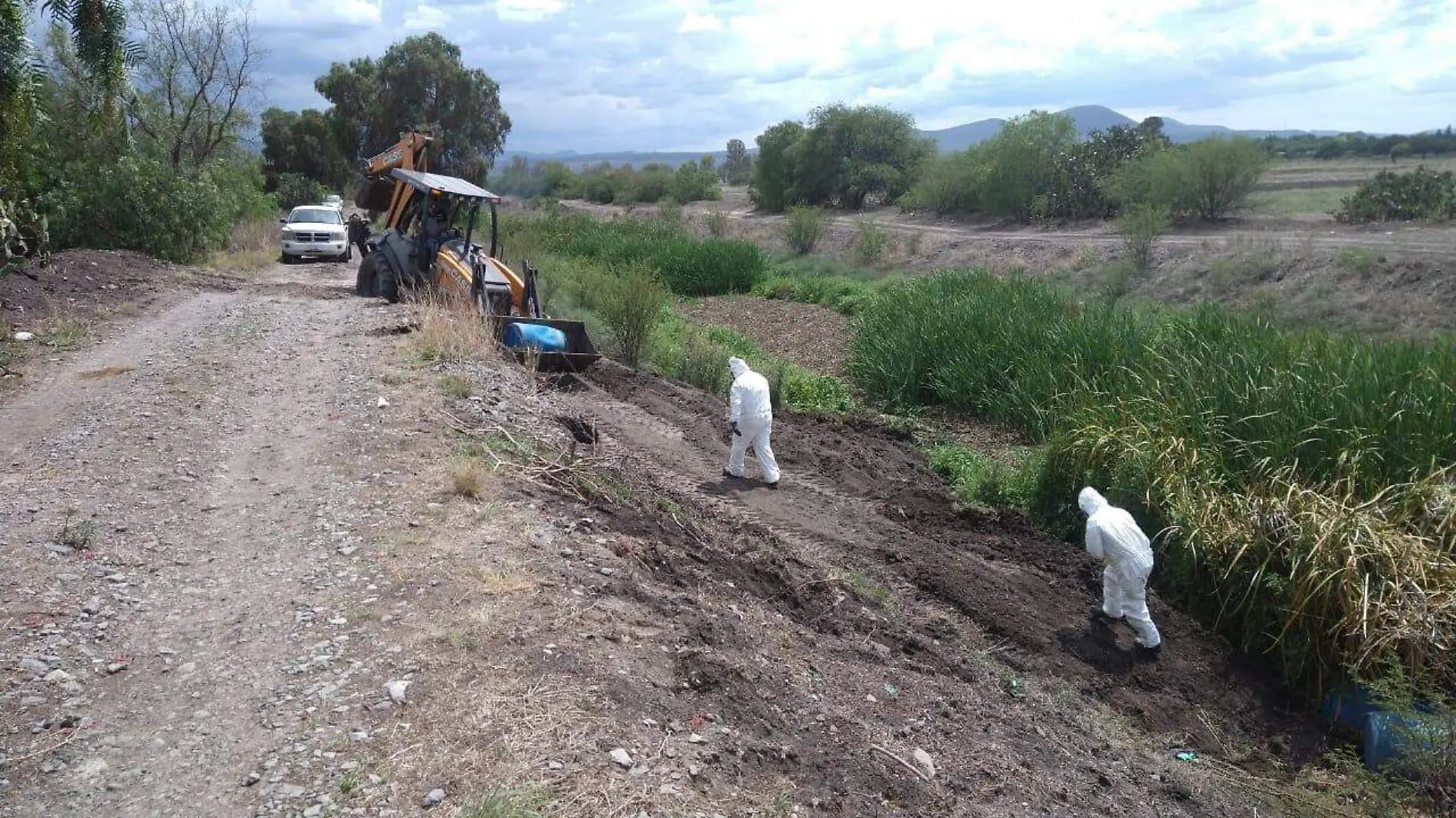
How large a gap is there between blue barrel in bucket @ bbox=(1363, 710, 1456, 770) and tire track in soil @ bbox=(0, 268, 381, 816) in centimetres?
593

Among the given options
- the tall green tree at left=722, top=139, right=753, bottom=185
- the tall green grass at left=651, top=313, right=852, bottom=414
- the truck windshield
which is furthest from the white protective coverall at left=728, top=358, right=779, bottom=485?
the tall green tree at left=722, top=139, right=753, bottom=185

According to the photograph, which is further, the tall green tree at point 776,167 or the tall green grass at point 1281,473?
the tall green tree at point 776,167

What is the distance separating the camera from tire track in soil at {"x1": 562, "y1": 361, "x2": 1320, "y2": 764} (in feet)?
24.4

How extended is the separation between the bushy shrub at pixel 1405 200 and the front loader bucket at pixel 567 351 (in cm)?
2494

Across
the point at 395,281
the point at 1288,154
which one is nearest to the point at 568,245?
the point at 395,281

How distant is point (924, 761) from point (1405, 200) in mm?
30750

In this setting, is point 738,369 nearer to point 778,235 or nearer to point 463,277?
point 463,277

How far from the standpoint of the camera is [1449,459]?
8492 mm

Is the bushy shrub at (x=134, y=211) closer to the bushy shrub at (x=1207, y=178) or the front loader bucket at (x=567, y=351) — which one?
the front loader bucket at (x=567, y=351)

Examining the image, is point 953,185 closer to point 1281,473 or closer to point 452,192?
point 452,192

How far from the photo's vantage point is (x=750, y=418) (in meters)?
9.90

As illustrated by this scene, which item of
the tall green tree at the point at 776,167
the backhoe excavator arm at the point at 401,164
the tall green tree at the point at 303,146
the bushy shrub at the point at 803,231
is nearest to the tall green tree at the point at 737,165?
the tall green tree at the point at 776,167

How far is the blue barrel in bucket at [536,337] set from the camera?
13.1m

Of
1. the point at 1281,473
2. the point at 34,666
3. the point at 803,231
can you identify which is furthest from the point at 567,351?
the point at 803,231
